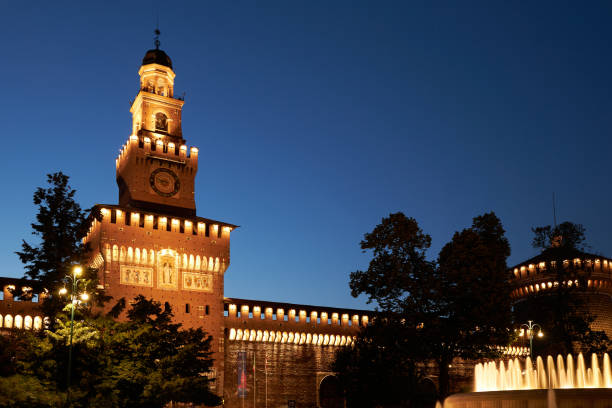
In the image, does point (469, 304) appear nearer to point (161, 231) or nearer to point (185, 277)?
point (185, 277)

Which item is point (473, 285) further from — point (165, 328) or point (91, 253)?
point (91, 253)

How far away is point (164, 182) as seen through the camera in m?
55.4

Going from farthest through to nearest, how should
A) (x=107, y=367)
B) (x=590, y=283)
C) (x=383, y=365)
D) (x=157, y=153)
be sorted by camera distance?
1. (x=590, y=283)
2. (x=157, y=153)
3. (x=383, y=365)
4. (x=107, y=367)

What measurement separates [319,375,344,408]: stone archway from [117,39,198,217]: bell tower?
1756 cm

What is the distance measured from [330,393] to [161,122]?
2609 cm

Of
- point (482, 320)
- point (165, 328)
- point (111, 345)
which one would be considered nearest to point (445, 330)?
point (482, 320)

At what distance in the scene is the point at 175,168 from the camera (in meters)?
56.2

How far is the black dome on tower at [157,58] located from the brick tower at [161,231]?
369 mm

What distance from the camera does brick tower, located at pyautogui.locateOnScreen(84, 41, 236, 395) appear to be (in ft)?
164

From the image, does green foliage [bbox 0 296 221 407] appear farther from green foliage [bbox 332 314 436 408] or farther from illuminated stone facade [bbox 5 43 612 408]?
illuminated stone facade [bbox 5 43 612 408]

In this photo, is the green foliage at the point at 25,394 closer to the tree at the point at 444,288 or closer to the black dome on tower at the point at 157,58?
the tree at the point at 444,288

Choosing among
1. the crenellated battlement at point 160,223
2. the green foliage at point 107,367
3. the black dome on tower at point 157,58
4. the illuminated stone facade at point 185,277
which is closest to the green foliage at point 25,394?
the green foliage at point 107,367

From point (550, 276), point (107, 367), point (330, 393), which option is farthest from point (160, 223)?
point (550, 276)

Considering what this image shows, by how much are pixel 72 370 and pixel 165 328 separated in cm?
1010
